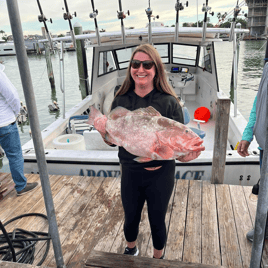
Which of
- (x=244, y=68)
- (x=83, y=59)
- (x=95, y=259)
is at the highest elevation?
(x=83, y=59)

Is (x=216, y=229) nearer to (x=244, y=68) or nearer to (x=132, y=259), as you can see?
(x=132, y=259)

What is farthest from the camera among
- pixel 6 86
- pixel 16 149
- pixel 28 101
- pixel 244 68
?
pixel 244 68

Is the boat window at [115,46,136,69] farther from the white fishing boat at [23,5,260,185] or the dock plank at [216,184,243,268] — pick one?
the dock plank at [216,184,243,268]

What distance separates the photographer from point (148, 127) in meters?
1.51

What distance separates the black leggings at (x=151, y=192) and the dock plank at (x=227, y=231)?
82 centimetres

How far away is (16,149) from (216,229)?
2.70 meters

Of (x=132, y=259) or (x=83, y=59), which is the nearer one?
(x=132, y=259)

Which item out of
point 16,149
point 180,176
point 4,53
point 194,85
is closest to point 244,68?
point 194,85

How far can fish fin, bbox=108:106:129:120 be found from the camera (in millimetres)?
1626

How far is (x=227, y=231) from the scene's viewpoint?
2598mm

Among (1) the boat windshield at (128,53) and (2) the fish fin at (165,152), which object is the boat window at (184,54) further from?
(2) the fish fin at (165,152)

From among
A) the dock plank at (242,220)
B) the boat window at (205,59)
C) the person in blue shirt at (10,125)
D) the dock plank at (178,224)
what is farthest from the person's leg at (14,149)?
the boat window at (205,59)

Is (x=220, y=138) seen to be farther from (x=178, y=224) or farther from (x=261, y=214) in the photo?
(x=261, y=214)

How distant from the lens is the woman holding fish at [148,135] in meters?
1.48
